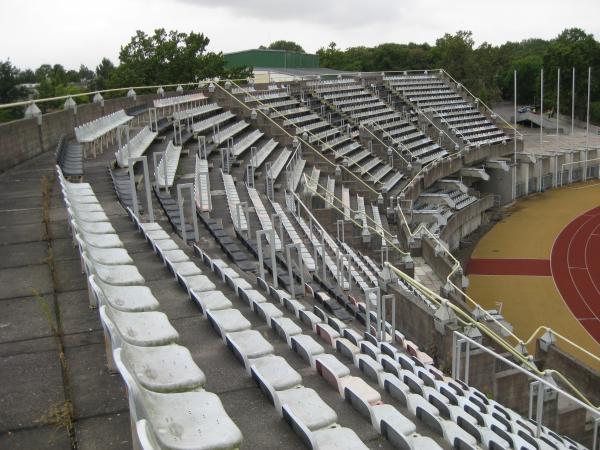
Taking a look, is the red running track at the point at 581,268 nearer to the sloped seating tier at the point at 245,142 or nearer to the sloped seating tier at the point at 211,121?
the sloped seating tier at the point at 245,142

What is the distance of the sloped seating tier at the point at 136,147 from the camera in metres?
12.7

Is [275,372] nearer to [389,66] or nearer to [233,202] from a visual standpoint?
[233,202]

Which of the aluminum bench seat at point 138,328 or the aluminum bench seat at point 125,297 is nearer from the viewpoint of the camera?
the aluminum bench seat at point 138,328

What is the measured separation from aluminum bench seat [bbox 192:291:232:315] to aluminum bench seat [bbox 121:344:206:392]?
2266 mm

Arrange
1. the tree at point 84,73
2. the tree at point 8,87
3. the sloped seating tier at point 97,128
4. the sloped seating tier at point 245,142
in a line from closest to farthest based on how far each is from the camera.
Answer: the sloped seating tier at point 97,128 < the sloped seating tier at point 245,142 < the tree at point 8,87 < the tree at point 84,73

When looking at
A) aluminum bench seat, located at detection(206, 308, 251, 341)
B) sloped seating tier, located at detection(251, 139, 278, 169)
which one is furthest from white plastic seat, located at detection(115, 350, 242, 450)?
sloped seating tier, located at detection(251, 139, 278, 169)

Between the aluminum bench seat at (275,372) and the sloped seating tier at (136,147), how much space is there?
7.90 m

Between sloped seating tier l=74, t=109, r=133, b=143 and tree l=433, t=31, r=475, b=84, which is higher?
tree l=433, t=31, r=475, b=84

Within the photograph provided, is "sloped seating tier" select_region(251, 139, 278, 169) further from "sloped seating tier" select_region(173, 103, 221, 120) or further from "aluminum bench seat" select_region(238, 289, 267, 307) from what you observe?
"aluminum bench seat" select_region(238, 289, 267, 307)

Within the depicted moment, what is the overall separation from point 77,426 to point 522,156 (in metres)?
35.3

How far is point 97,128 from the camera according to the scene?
15.2 meters

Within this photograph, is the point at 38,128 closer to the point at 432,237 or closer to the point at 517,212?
the point at 432,237

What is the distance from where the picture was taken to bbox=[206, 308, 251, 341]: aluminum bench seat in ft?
18.4

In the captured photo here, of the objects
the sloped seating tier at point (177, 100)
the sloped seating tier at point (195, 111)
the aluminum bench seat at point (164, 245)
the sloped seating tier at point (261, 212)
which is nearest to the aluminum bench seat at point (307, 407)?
the aluminum bench seat at point (164, 245)
